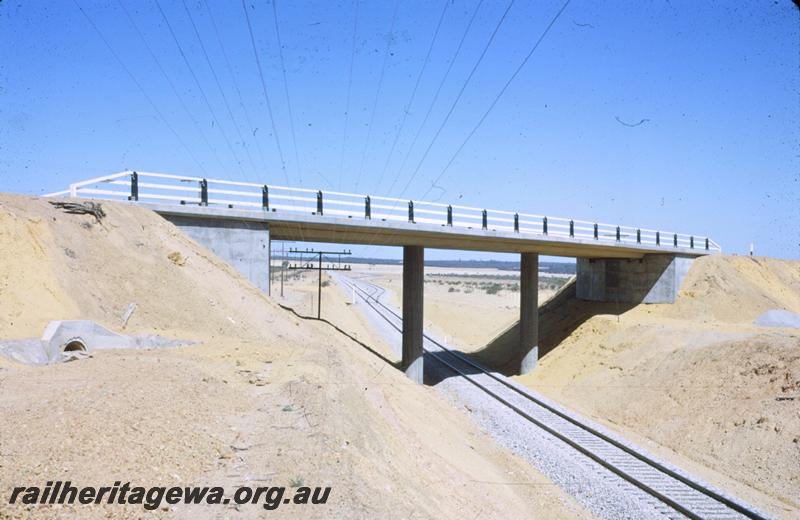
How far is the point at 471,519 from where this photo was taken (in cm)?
865

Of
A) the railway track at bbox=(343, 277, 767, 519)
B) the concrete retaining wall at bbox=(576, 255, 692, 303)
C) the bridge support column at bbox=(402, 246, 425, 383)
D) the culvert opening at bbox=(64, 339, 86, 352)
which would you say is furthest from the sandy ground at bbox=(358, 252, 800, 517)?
the culvert opening at bbox=(64, 339, 86, 352)

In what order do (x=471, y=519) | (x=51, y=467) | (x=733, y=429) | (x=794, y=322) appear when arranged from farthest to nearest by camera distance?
(x=794, y=322)
(x=733, y=429)
(x=471, y=519)
(x=51, y=467)

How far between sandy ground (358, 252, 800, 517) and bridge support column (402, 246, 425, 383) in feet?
22.7

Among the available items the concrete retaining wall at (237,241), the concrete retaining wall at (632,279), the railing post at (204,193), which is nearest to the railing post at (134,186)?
the concrete retaining wall at (237,241)

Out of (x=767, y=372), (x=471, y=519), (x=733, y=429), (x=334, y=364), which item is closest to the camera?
(x=471, y=519)

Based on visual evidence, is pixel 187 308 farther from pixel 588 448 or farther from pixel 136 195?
pixel 588 448

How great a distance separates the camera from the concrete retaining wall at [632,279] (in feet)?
118

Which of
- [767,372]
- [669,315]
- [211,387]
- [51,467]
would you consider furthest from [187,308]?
[669,315]

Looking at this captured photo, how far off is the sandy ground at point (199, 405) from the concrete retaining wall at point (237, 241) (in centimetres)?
67

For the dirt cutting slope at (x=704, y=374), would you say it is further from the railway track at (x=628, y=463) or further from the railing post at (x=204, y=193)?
the railing post at (x=204, y=193)

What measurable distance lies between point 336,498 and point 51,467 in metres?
2.90

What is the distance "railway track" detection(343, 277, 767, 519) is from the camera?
12773mm

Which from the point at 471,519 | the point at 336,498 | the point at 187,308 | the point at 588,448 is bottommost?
the point at 588,448

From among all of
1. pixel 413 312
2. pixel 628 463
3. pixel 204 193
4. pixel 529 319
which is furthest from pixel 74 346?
pixel 529 319
